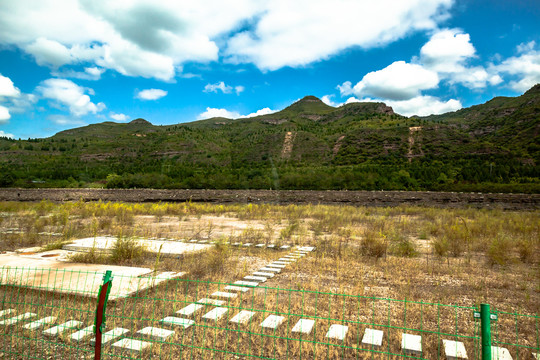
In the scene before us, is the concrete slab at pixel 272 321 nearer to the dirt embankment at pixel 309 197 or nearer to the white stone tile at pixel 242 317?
the white stone tile at pixel 242 317

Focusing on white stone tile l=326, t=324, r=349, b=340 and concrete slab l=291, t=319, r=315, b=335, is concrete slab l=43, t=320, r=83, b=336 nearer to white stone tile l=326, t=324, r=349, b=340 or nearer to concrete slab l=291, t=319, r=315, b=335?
concrete slab l=291, t=319, r=315, b=335

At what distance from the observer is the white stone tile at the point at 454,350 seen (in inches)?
130

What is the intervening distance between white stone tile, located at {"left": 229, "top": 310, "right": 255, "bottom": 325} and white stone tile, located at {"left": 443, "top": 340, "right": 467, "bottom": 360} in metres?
2.26

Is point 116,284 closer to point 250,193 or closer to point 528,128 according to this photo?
point 250,193

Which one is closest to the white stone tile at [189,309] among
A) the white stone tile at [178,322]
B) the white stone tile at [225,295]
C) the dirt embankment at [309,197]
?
the white stone tile at [178,322]

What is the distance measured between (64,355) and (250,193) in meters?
26.4

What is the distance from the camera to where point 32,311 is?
439 centimetres

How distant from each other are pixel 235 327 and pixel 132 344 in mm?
1189

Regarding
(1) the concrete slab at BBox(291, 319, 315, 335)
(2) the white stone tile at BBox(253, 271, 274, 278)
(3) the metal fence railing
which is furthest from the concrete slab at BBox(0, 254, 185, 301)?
(1) the concrete slab at BBox(291, 319, 315, 335)

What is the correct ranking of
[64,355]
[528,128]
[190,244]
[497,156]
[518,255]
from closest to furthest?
[64,355] → [518,255] → [190,244] → [497,156] → [528,128]

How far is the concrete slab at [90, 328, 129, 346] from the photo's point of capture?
3534 millimetres

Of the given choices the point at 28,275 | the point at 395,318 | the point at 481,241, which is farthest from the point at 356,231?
the point at 28,275

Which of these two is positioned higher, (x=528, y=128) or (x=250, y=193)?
(x=528, y=128)

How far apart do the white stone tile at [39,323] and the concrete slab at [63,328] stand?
8.7 inches
